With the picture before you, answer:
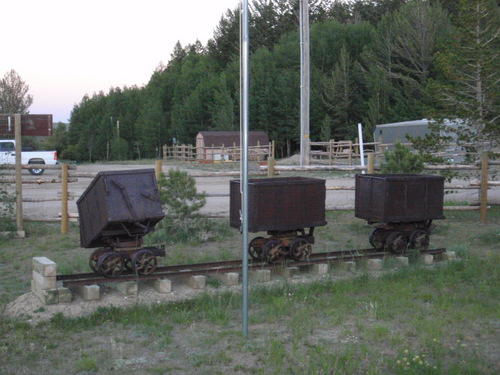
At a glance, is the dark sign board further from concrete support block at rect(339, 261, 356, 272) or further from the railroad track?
concrete support block at rect(339, 261, 356, 272)

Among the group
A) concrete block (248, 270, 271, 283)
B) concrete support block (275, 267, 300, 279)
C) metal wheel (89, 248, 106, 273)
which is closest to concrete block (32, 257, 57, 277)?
metal wheel (89, 248, 106, 273)

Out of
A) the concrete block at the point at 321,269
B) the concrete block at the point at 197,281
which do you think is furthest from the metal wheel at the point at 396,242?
the concrete block at the point at 197,281

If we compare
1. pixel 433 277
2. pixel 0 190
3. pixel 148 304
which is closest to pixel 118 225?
pixel 148 304

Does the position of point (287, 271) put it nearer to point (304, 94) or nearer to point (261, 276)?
point (261, 276)

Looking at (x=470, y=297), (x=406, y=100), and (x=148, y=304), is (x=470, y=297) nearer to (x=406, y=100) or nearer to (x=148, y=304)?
(x=148, y=304)

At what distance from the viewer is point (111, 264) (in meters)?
8.01

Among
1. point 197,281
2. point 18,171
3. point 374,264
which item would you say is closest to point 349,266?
point 374,264

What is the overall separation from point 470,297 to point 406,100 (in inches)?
1845

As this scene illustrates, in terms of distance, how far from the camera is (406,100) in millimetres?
52562

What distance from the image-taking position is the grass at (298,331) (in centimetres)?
552

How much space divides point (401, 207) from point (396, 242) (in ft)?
1.87

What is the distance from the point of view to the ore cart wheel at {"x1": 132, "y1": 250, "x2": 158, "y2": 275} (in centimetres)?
812

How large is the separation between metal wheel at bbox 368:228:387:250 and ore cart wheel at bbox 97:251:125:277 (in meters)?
4.36

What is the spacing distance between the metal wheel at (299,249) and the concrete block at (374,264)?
93 centimetres
